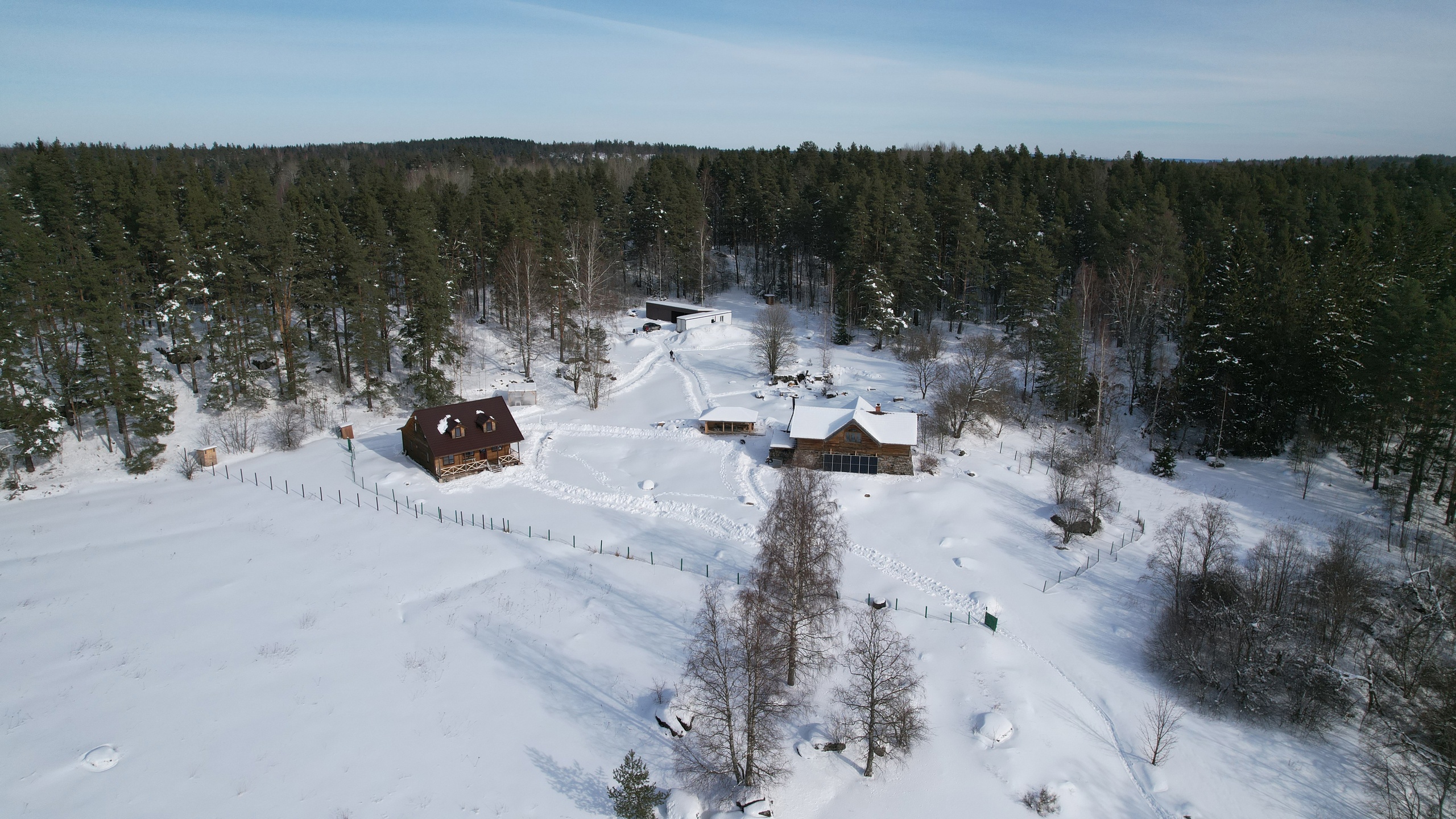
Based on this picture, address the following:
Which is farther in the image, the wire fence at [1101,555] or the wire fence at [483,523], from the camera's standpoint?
the wire fence at [1101,555]

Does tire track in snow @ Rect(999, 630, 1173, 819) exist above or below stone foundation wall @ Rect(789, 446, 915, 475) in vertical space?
below

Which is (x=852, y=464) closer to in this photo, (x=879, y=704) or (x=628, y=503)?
(x=628, y=503)

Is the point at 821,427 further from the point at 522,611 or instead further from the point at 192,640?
the point at 192,640

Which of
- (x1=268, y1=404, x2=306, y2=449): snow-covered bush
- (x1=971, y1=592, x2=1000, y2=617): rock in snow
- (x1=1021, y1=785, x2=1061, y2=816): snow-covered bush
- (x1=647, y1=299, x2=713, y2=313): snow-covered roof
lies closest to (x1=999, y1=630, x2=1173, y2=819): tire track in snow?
(x1=971, y1=592, x2=1000, y2=617): rock in snow

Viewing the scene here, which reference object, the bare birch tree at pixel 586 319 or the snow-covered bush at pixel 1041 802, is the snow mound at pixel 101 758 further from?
the bare birch tree at pixel 586 319

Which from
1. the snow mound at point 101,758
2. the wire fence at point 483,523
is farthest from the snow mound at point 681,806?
the snow mound at point 101,758

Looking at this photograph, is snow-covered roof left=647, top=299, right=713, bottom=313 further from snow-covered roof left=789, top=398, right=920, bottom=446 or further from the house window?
the house window
